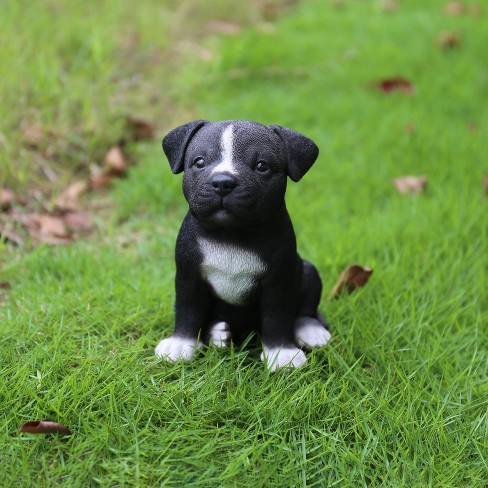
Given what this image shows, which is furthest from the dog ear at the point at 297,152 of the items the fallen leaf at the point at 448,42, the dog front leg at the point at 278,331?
the fallen leaf at the point at 448,42

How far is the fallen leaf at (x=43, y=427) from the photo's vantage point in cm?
216

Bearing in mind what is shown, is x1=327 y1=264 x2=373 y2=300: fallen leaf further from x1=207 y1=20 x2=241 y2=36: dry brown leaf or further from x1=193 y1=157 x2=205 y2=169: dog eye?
x1=207 y1=20 x2=241 y2=36: dry brown leaf

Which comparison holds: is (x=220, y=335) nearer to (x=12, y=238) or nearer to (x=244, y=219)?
(x=244, y=219)

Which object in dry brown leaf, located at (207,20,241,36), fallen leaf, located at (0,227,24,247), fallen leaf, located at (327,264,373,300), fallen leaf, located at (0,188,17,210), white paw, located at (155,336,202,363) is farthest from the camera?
dry brown leaf, located at (207,20,241,36)

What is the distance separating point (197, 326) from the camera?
253 centimetres

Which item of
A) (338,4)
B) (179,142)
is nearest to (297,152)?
(179,142)

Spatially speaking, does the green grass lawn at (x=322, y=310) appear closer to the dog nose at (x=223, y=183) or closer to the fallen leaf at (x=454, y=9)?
the dog nose at (x=223, y=183)

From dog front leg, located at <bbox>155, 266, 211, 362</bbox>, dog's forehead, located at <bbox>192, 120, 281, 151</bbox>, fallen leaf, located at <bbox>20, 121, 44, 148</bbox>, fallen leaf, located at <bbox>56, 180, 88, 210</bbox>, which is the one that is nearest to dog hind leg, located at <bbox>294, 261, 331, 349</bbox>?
dog front leg, located at <bbox>155, 266, 211, 362</bbox>

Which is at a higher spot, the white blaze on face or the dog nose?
the white blaze on face

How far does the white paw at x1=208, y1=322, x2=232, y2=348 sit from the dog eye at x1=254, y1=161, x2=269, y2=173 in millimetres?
629

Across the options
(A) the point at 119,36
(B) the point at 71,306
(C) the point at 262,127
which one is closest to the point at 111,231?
(B) the point at 71,306

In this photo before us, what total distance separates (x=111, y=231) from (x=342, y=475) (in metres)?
2.11

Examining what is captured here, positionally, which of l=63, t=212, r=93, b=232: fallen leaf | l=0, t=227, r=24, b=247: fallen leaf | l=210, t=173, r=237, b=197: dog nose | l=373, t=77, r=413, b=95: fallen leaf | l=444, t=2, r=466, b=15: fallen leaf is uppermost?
l=210, t=173, r=237, b=197: dog nose

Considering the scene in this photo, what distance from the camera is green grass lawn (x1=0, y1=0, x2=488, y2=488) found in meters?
2.20
